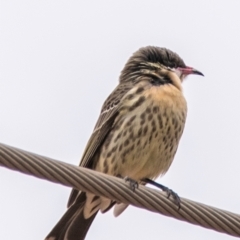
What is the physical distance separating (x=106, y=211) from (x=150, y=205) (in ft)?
8.03

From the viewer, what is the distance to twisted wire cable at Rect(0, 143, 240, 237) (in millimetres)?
5562

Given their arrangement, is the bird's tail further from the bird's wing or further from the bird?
the bird's wing

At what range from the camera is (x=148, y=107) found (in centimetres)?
803

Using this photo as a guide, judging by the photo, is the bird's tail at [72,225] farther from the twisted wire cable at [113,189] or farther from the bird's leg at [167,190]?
the twisted wire cable at [113,189]

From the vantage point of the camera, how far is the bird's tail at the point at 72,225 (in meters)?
8.05

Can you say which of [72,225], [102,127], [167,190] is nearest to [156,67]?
[102,127]

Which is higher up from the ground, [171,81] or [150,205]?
[171,81]

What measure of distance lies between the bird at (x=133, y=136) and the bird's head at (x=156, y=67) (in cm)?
1

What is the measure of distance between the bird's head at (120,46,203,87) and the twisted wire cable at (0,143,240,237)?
245cm

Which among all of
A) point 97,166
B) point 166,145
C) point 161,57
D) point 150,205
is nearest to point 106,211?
point 97,166

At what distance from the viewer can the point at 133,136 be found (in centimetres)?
796

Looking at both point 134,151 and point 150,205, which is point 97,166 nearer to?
point 134,151

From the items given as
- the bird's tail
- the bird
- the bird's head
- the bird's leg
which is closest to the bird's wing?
the bird

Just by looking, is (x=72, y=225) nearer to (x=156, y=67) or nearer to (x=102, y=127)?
(x=102, y=127)
